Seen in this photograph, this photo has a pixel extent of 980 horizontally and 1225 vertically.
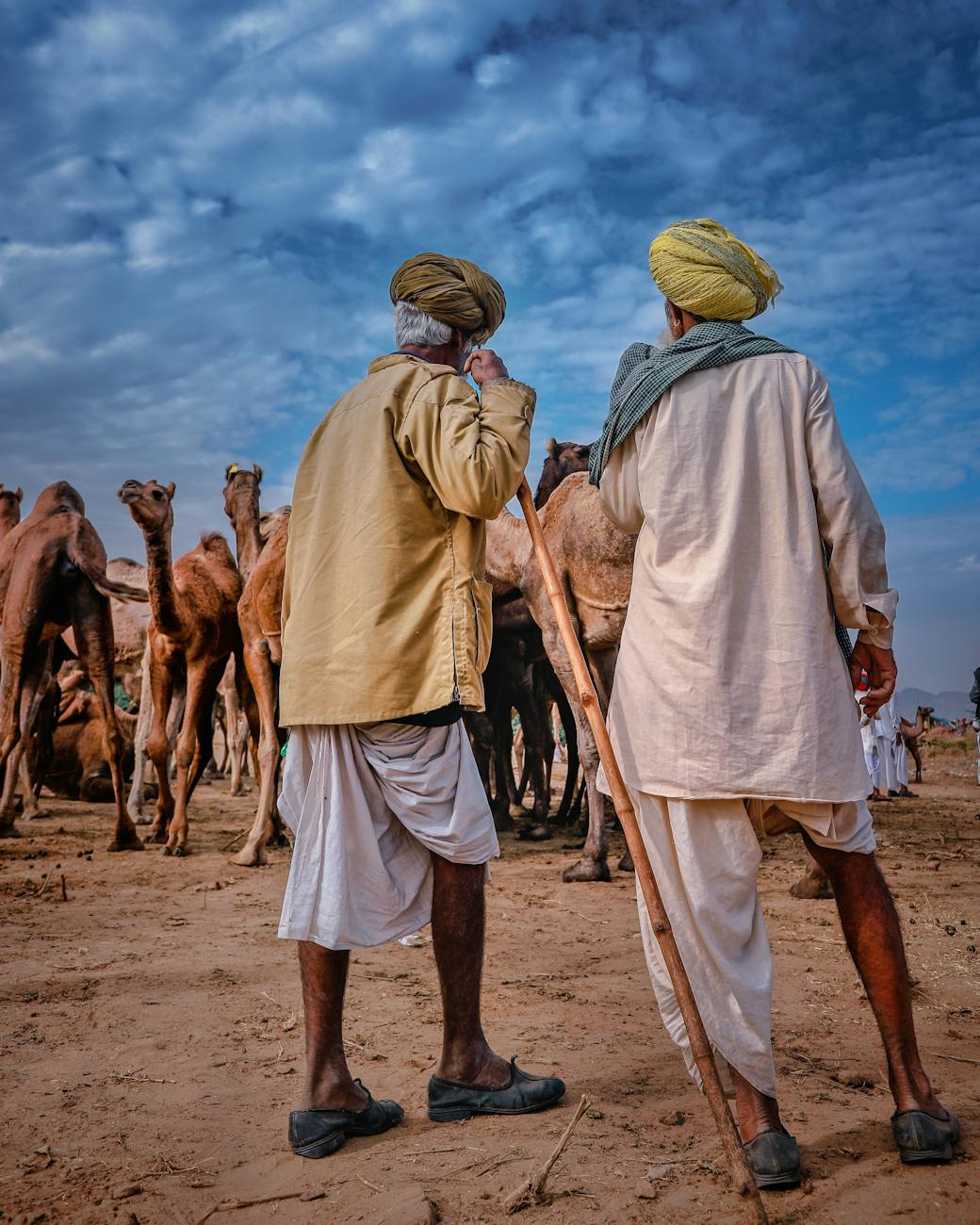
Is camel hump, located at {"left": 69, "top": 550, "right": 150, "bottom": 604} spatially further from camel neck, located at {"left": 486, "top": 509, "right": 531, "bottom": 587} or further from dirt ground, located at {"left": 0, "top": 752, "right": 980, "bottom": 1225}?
dirt ground, located at {"left": 0, "top": 752, "right": 980, "bottom": 1225}

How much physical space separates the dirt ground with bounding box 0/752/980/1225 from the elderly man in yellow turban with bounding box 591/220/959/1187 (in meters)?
0.28

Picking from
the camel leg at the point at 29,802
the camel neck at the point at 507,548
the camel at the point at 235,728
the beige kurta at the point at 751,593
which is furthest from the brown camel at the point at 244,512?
the beige kurta at the point at 751,593

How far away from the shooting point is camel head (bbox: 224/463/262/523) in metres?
9.77

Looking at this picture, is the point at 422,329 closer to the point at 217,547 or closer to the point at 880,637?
the point at 880,637

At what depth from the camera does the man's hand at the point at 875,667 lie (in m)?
2.66

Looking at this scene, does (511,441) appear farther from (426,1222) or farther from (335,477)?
(426,1222)

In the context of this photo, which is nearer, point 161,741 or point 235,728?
point 161,741

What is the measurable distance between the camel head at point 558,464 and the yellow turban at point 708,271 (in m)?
6.45

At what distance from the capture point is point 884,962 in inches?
97.0

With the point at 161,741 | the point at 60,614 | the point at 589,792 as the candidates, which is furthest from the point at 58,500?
the point at 589,792

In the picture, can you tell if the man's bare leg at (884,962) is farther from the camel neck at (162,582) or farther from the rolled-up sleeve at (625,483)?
the camel neck at (162,582)

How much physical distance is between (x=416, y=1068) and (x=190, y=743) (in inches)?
228

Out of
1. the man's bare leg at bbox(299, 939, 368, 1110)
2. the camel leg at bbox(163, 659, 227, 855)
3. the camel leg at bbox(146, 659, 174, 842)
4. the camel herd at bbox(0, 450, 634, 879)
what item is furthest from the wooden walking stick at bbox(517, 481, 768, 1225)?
the camel leg at bbox(146, 659, 174, 842)

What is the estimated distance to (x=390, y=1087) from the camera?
307 cm
